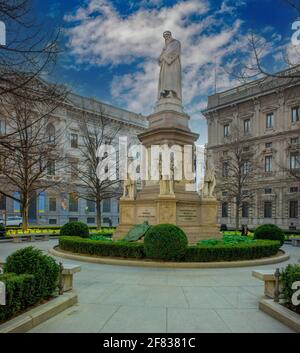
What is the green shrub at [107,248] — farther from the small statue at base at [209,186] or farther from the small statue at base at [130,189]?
the small statue at base at [209,186]

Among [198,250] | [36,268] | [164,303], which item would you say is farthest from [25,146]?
[198,250]

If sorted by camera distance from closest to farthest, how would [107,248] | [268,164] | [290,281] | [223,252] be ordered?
[290,281]
[223,252]
[107,248]
[268,164]

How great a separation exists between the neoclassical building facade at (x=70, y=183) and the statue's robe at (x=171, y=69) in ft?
72.0

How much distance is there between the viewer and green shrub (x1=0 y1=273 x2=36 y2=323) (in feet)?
16.6

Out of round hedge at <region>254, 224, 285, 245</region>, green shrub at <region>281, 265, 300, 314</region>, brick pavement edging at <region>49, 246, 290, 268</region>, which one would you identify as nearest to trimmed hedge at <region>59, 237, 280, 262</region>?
brick pavement edging at <region>49, 246, 290, 268</region>

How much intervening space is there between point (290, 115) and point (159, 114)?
31.8 m

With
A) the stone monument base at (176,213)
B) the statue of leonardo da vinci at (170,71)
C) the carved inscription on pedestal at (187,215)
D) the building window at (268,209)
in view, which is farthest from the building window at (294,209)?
the carved inscription on pedestal at (187,215)

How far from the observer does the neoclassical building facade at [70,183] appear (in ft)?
137

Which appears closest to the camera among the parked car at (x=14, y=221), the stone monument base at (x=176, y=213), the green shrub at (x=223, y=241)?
the green shrub at (x=223, y=241)

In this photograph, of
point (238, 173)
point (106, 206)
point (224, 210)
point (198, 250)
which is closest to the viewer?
point (198, 250)

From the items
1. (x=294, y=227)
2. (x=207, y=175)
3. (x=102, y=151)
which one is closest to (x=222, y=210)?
(x=294, y=227)

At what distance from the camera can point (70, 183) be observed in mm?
41312

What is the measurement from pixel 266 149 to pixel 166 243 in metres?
38.7

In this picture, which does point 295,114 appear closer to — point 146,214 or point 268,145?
point 268,145
